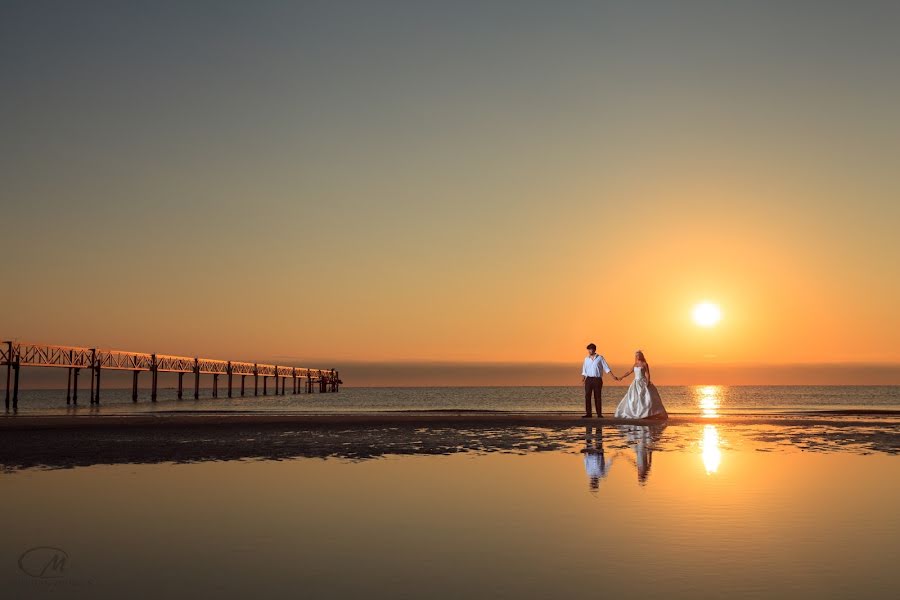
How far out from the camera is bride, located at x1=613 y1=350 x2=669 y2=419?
26.0 metres

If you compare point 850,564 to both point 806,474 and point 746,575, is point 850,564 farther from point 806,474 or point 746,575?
point 806,474

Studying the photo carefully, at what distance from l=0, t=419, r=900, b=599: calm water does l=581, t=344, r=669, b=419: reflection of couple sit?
11.9m

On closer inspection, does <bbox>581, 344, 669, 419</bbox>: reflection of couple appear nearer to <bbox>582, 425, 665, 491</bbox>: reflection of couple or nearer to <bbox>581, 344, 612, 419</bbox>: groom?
<bbox>581, 344, 612, 419</bbox>: groom

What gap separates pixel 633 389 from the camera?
87.8 ft

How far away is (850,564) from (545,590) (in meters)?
2.28

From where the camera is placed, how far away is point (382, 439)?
18031 mm

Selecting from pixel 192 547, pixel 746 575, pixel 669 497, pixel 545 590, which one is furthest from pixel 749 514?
pixel 192 547

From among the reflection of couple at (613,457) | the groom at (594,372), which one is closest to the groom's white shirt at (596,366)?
the groom at (594,372)

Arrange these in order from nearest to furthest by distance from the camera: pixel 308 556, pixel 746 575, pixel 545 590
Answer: pixel 545 590 → pixel 746 575 → pixel 308 556

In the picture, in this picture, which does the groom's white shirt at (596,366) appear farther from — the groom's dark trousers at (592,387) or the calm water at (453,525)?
the calm water at (453,525)

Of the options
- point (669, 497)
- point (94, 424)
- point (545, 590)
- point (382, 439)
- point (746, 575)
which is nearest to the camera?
point (545, 590)

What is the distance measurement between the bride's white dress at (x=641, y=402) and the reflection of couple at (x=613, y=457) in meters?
2.87

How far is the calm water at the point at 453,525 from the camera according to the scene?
5.15 metres

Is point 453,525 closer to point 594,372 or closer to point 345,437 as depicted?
point 345,437
